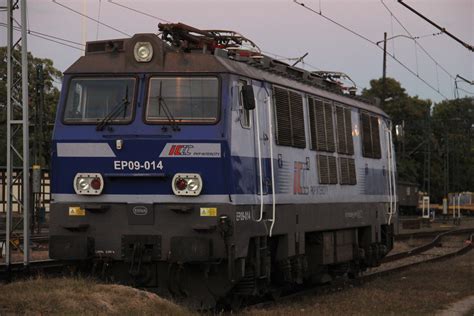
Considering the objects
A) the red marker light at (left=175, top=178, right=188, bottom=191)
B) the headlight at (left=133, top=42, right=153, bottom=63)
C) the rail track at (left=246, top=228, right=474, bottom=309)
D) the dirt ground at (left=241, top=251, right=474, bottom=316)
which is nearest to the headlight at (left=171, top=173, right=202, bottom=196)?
the red marker light at (left=175, top=178, right=188, bottom=191)

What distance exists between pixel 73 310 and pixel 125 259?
2364 mm

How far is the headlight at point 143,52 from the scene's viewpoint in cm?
1166

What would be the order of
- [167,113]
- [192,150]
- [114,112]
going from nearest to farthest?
[192,150], [167,113], [114,112]

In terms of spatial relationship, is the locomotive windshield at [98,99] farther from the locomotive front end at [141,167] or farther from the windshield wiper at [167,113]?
the windshield wiper at [167,113]

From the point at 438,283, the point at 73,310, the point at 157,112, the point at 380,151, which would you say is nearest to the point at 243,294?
the point at 157,112

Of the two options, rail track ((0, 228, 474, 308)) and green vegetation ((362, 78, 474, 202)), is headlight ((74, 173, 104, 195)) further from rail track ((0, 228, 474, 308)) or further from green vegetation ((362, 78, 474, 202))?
green vegetation ((362, 78, 474, 202))

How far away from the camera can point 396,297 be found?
14.1 m

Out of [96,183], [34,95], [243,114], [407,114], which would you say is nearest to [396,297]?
[243,114]

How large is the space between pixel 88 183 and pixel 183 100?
1738mm

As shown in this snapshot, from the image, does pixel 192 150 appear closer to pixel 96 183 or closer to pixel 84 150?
pixel 96 183

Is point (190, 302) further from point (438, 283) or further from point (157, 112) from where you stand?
point (438, 283)

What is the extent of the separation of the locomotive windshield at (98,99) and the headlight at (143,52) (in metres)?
0.32

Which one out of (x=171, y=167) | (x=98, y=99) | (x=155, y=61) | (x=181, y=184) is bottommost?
(x=181, y=184)

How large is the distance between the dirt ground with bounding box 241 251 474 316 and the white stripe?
2976 millimetres
